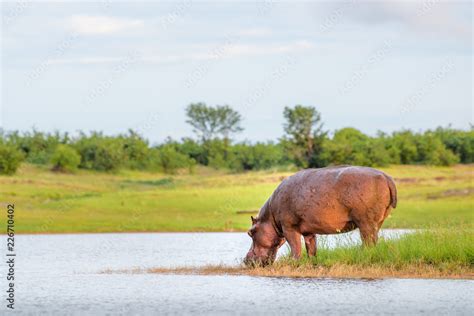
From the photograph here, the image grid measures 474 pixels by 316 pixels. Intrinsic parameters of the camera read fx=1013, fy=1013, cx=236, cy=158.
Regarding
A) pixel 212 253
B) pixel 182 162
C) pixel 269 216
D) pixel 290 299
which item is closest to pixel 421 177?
pixel 182 162

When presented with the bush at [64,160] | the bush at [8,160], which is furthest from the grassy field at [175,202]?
the bush at [64,160]

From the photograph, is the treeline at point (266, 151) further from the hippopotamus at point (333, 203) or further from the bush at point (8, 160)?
the hippopotamus at point (333, 203)

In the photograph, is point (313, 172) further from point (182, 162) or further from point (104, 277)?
point (182, 162)

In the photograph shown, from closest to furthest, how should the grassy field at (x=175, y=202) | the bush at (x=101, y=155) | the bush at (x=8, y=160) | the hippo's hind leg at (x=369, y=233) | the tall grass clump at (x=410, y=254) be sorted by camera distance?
the tall grass clump at (x=410, y=254)
the hippo's hind leg at (x=369, y=233)
the grassy field at (x=175, y=202)
the bush at (x=8, y=160)
the bush at (x=101, y=155)

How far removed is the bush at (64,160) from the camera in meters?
66.9

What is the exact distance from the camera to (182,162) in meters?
77.8

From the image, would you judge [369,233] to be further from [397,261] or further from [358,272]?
[358,272]

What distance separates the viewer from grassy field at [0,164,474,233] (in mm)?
43875

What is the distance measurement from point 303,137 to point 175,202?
21402mm

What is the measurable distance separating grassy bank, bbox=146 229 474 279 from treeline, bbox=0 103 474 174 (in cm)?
4337

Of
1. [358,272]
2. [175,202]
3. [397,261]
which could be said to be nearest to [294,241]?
[358,272]

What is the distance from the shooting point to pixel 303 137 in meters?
70.0

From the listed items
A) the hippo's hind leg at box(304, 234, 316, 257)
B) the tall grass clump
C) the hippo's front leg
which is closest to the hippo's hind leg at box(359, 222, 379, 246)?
the tall grass clump

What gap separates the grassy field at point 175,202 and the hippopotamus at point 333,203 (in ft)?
61.1
